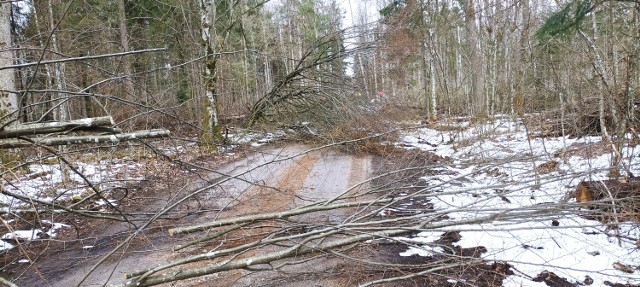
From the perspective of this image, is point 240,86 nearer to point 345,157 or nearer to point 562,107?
point 345,157

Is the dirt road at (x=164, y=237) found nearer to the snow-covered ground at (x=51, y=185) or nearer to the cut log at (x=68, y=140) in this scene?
the snow-covered ground at (x=51, y=185)

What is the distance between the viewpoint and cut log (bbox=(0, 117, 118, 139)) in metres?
2.68

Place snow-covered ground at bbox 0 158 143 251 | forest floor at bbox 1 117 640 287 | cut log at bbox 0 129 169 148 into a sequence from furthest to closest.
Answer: snow-covered ground at bbox 0 158 143 251 → forest floor at bbox 1 117 640 287 → cut log at bbox 0 129 169 148

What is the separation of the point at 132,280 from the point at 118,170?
235 inches

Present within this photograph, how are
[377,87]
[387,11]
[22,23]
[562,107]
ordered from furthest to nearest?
[387,11] → [377,87] → [22,23] → [562,107]

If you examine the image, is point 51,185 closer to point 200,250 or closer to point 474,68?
point 200,250

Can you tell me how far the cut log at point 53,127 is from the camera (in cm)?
268

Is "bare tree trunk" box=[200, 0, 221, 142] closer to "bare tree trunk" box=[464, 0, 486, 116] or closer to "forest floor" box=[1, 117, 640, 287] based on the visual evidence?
"forest floor" box=[1, 117, 640, 287]

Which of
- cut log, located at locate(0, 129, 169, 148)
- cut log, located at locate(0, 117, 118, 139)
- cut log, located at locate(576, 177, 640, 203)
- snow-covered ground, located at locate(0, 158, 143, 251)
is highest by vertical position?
cut log, located at locate(0, 117, 118, 139)

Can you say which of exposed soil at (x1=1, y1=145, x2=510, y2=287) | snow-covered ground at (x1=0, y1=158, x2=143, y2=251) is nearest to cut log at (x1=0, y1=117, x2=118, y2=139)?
snow-covered ground at (x1=0, y1=158, x2=143, y2=251)

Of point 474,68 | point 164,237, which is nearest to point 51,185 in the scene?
point 164,237

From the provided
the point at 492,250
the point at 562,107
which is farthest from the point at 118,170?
the point at 562,107

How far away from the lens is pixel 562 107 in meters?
5.97

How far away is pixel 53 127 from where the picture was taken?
277cm
